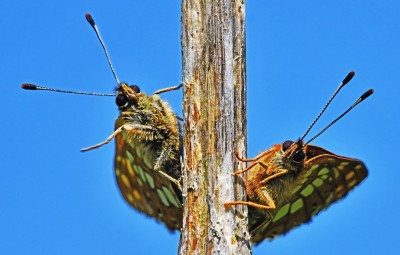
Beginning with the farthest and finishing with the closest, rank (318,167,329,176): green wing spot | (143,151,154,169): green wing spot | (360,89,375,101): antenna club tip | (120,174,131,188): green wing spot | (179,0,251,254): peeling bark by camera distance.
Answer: (120,174,131,188): green wing spot → (318,167,329,176): green wing spot → (143,151,154,169): green wing spot → (360,89,375,101): antenna club tip → (179,0,251,254): peeling bark

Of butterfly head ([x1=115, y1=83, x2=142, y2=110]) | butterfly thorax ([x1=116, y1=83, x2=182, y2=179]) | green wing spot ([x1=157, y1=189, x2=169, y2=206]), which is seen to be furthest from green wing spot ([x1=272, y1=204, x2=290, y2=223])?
butterfly head ([x1=115, y1=83, x2=142, y2=110])

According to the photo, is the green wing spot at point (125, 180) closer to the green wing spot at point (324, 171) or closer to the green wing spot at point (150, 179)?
the green wing spot at point (150, 179)

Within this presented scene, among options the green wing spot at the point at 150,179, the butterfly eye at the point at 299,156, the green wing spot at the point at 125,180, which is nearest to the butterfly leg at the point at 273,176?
the butterfly eye at the point at 299,156

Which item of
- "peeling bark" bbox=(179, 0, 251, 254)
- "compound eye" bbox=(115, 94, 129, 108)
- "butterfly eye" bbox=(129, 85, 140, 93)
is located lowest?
"peeling bark" bbox=(179, 0, 251, 254)

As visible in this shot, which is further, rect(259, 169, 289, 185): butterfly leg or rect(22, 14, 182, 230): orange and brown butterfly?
rect(22, 14, 182, 230): orange and brown butterfly

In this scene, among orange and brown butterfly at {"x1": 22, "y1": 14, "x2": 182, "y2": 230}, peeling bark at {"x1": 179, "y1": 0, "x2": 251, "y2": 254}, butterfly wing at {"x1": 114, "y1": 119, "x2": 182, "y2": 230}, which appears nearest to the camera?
peeling bark at {"x1": 179, "y1": 0, "x2": 251, "y2": 254}

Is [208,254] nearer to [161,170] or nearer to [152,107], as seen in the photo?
[161,170]

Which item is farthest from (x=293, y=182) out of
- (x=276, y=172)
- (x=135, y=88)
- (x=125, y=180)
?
(x=125, y=180)

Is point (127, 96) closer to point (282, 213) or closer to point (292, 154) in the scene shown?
point (292, 154)

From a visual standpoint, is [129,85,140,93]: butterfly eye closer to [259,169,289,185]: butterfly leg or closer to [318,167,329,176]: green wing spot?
[259,169,289,185]: butterfly leg
